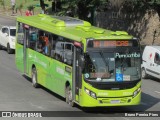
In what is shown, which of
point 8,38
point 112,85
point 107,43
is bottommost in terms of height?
point 8,38

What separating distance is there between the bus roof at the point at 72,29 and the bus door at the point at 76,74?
0.51 m

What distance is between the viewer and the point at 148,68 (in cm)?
2780

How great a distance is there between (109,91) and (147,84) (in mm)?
9015

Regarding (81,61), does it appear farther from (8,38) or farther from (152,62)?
(8,38)

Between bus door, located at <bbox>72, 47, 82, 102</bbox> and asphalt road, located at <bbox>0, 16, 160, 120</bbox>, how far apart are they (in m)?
0.61

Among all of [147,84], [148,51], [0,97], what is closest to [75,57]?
[0,97]

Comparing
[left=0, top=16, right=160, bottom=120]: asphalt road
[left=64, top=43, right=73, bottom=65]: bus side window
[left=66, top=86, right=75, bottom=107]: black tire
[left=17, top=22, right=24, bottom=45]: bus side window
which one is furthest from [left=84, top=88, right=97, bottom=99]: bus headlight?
[left=17, top=22, right=24, bottom=45]: bus side window

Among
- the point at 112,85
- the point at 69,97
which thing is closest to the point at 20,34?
the point at 69,97

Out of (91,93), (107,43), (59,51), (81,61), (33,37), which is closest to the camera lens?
(91,93)

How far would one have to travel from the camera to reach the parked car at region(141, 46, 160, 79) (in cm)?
2702

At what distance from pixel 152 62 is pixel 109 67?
404 inches

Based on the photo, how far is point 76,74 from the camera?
18203 millimetres

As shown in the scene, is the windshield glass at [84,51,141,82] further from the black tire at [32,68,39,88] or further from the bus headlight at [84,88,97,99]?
the black tire at [32,68,39,88]

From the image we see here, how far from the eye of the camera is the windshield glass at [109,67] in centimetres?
1750
